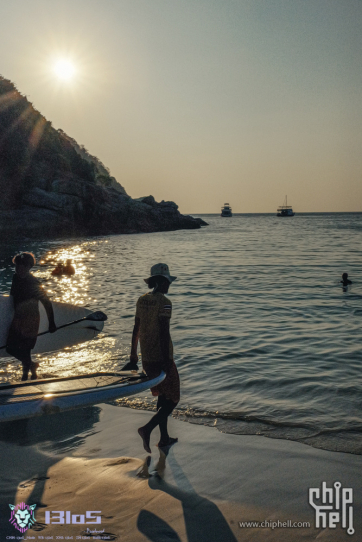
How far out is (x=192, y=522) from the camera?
11.2 ft

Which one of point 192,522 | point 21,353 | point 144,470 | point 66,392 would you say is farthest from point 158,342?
point 21,353

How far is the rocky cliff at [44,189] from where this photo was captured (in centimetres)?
5131

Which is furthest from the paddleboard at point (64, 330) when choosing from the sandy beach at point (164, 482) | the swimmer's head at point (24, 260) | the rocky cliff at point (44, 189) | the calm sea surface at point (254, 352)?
the rocky cliff at point (44, 189)

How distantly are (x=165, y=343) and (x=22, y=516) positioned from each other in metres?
1.94

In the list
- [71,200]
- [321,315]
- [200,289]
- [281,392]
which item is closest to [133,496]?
[281,392]

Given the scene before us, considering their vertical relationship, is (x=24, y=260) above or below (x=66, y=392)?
above

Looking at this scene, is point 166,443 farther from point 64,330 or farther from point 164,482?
point 64,330

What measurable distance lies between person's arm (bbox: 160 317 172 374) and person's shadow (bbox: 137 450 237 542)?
116 cm

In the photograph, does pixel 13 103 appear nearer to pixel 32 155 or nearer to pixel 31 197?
pixel 32 155

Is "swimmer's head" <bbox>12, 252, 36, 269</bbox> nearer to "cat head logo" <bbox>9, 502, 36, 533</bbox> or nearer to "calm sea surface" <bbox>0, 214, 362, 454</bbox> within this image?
"calm sea surface" <bbox>0, 214, 362, 454</bbox>

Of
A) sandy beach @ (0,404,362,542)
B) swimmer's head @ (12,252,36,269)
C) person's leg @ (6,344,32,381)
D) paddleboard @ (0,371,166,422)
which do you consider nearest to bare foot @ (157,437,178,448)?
sandy beach @ (0,404,362,542)

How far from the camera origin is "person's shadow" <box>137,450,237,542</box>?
3217 millimetres

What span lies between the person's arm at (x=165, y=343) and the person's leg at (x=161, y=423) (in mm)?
359

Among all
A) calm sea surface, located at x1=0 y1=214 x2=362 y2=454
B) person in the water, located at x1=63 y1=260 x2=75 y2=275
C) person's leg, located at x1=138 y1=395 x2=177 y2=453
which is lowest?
calm sea surface, located at x1=0 y1=214 x2=362 y2=454
